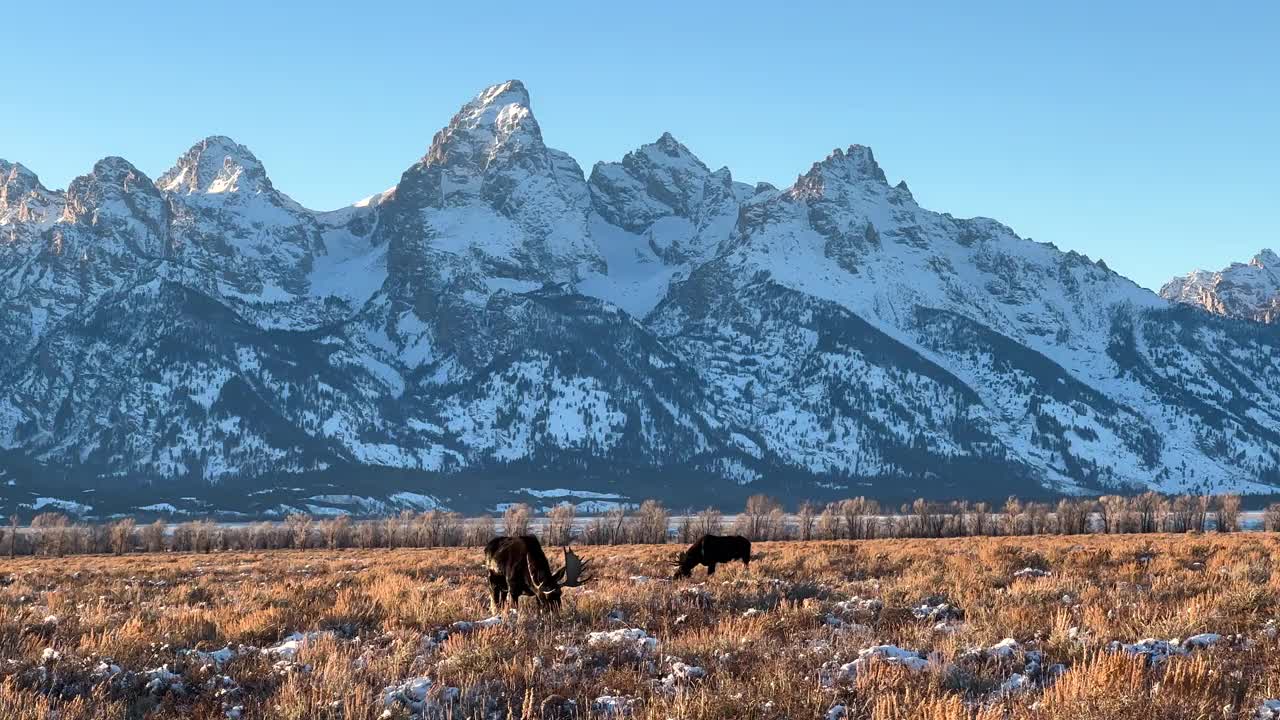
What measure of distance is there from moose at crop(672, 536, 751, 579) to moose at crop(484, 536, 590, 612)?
30.5 feet

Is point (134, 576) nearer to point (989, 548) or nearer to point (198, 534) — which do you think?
point (989, 548)

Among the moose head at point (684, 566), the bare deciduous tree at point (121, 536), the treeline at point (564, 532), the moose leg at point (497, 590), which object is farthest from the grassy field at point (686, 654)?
the bare deciduous tree at point (121, 536)

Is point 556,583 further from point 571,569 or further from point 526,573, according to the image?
point 526,573

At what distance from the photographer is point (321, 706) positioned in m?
10.2

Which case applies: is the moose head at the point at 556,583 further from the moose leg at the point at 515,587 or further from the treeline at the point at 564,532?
the treeline at the point at 564,532

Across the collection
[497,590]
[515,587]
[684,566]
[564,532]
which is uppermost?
[515,587]

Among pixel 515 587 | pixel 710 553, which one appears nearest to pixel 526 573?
pixel 515 587

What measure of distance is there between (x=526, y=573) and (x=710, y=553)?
13.4m

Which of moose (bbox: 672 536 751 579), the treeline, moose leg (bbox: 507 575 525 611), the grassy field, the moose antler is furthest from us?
the treeline

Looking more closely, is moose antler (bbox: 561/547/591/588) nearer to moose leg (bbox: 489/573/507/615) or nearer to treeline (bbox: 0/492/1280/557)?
moose leg (bbox: 489/573/507/615)

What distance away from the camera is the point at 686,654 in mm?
12992

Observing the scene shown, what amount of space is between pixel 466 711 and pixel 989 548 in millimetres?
30129

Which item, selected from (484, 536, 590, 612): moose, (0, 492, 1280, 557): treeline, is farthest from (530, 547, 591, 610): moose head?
(0, 492, 1280, 557): treeline

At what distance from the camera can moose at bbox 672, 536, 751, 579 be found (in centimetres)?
3136
